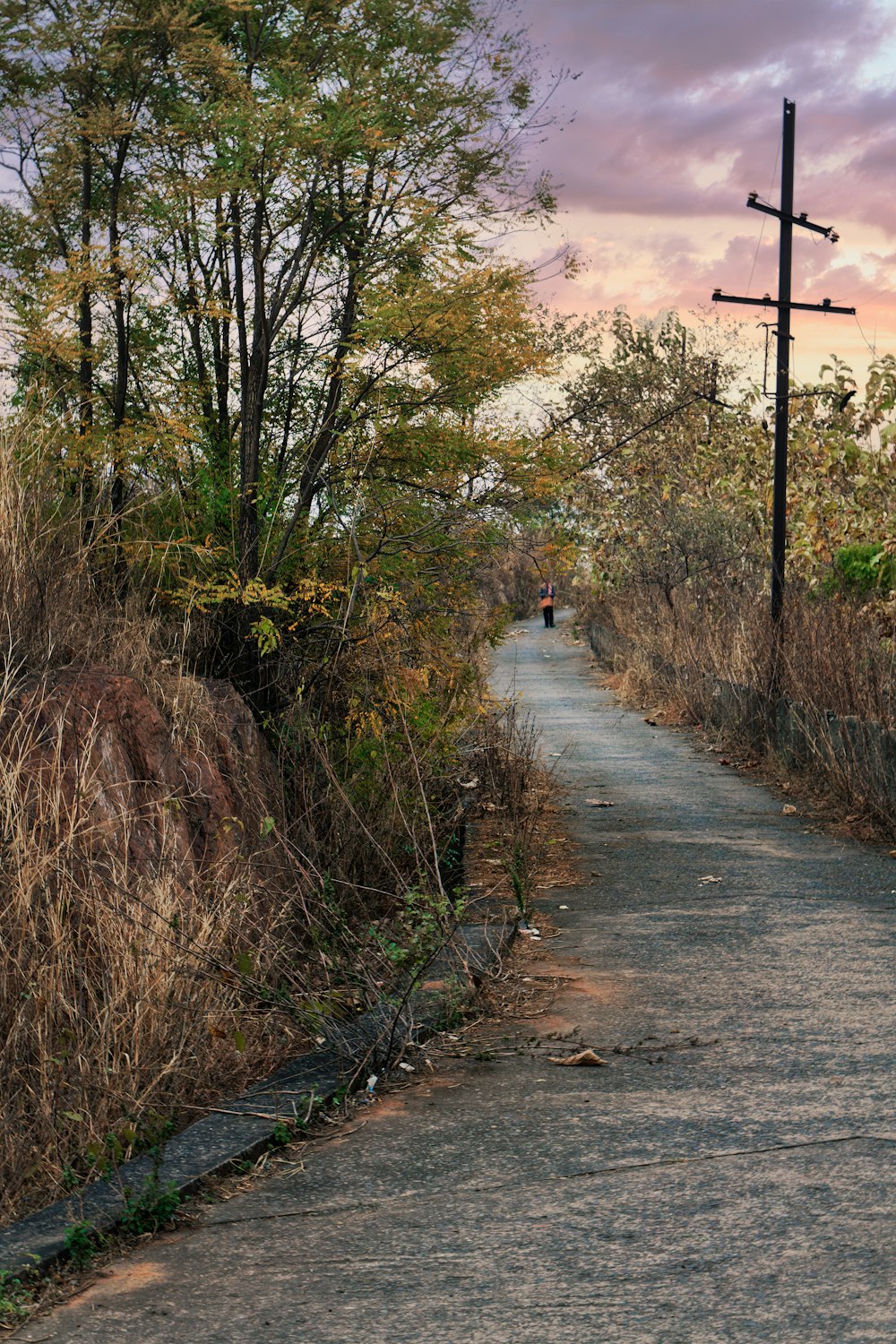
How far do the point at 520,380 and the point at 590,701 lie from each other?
14.0m

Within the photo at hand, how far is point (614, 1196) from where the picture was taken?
14.0 feet

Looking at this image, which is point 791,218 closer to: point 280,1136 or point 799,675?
point 799,675

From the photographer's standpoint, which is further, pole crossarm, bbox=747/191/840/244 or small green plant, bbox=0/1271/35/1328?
pole crossarm, bbox=747/191/840/244

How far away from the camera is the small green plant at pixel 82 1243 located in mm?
3875

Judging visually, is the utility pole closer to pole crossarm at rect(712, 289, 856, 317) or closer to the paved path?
pole crossarm at rect(712, 289, 856, 317)

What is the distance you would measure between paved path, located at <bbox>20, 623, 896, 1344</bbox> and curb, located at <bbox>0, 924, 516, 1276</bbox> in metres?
0.18

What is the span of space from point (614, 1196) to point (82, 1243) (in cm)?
151

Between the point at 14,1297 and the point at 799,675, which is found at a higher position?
the point at 799,675

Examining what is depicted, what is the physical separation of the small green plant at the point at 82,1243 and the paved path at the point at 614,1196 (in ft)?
0.35

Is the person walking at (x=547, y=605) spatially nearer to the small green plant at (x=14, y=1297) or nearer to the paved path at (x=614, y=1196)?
the paved path at (x=614, y=1196)

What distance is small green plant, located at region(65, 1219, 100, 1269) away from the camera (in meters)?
3.88

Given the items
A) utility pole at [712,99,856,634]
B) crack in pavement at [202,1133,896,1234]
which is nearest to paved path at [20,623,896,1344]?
crack in pavement at [202,1133,896,1234]

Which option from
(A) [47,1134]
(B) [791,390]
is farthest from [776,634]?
(A) [47,1134]

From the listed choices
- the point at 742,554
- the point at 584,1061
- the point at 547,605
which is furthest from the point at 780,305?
the point at 547,605
